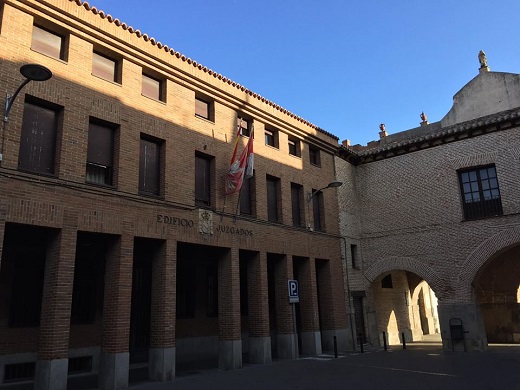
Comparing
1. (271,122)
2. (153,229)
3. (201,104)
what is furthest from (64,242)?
(271,122)

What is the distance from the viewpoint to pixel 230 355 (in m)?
14.3

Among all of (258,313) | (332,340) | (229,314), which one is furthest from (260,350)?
(332,340)

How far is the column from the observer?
59.3 ft

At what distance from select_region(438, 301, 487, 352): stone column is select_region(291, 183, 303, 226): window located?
753 centimetres

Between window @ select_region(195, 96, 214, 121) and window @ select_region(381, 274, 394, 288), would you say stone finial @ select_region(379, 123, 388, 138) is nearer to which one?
window @ select_region(381, 274, 394, 288)

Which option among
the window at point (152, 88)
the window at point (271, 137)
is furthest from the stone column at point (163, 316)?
the window at point (271, 137)

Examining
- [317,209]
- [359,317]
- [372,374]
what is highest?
[317,209]

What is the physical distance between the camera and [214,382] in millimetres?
11688

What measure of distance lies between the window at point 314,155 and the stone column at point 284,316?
5.68 m

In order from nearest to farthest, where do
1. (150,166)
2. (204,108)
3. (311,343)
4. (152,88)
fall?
(150,166), (152,88), (204,108), (311,343)

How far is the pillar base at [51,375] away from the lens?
9961 mm

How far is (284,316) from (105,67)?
432 inches

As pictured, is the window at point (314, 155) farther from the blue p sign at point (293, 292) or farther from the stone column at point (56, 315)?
the stone column at point (56, 315)

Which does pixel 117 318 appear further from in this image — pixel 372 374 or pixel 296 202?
pixel 296 202
